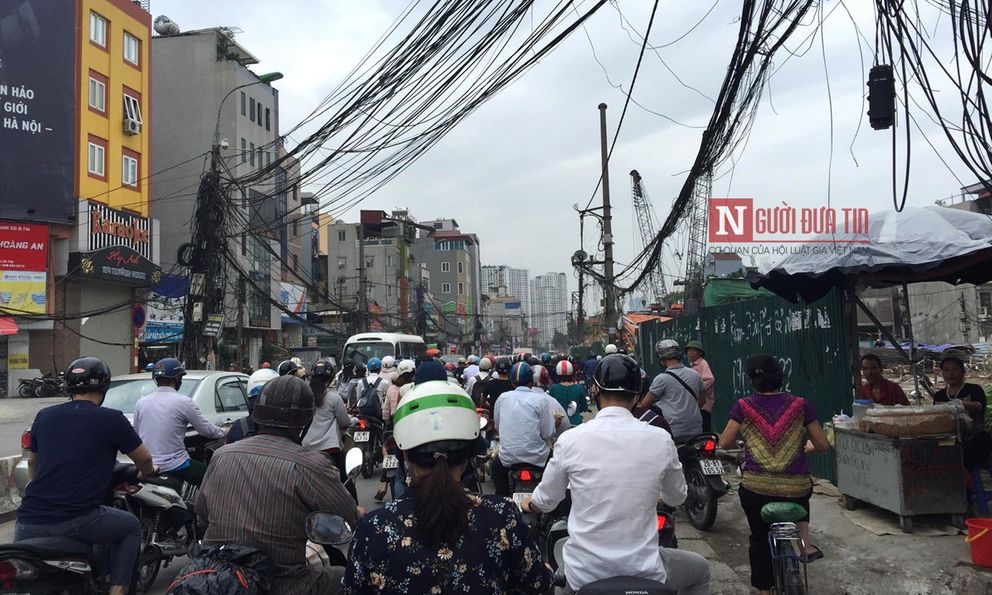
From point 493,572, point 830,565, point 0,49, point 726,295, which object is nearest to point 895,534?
point 830,565

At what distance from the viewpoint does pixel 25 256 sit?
2688 cm

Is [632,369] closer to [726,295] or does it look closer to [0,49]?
[726,295]

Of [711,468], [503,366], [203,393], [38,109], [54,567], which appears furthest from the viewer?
[38,109]

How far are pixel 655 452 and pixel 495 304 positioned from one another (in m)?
132

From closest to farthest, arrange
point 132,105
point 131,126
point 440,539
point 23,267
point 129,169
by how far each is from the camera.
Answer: point 440,539 < point 23,267 < point 131,126 < point 129,169 < point 132,105

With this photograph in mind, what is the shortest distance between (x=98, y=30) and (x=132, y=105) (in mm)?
3153

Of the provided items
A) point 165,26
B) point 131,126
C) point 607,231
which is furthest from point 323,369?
point 165,26

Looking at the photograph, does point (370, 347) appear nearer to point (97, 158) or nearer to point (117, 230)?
point (117, 230)

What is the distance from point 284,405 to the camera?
10.6 ft

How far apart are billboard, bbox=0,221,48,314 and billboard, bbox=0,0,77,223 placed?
22.4 inches

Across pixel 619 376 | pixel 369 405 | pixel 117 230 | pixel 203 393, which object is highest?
pixel 117 230

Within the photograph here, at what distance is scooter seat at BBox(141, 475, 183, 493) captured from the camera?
19.1 ft

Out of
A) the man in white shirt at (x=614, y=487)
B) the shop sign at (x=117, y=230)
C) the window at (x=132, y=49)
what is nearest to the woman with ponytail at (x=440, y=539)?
the man in white shirt at (x=614, y=487)

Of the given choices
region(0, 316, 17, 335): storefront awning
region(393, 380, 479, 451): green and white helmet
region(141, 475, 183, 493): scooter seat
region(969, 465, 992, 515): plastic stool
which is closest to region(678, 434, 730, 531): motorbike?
region(969, 465, 992, 515): plastic stool
